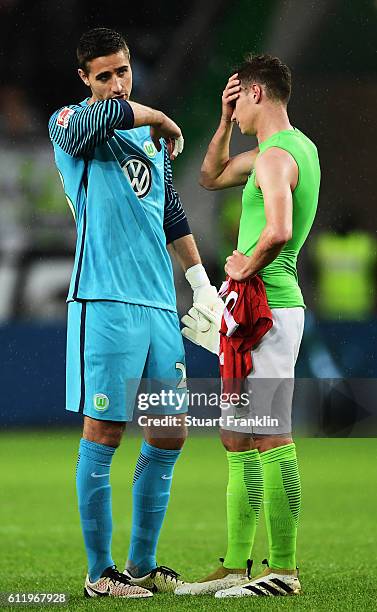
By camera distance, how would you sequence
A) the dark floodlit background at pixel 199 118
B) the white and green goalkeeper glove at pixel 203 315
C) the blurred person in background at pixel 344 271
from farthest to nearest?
the dark floodlit background at pixel 199 118 < the blurred person in background at pixel 344 271 < the white and green goalkeeper glove at pixel 203 315

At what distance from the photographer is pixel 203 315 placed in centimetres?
397

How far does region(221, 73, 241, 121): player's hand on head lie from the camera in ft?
12.0

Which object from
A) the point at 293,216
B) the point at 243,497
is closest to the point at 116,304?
the point at 293,216

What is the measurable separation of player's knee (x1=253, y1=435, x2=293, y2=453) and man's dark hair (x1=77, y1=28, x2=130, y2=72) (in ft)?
4.43

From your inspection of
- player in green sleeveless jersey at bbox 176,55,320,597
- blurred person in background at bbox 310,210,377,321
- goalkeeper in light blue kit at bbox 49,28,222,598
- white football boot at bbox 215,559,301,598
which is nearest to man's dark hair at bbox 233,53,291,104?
player in green sleeveless jersey at bbox 176,55,320,597

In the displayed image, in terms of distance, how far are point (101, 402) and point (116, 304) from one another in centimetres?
32

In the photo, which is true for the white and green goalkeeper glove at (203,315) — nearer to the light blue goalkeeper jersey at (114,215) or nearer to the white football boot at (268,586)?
the light blue goalkeeper jersey at (114,215)

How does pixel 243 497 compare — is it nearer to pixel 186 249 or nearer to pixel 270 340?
pixel 270 340

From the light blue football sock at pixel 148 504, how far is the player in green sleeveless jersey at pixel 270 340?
0.18 m

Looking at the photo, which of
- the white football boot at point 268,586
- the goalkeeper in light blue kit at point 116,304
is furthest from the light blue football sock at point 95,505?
the white football boot at point 268,586

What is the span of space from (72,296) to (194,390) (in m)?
Answer: 0.64

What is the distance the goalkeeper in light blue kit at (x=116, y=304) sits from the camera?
11.9 ft

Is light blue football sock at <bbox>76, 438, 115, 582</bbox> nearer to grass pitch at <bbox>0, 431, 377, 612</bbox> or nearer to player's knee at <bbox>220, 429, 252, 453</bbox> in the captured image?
grass pitch at <bbox>0, 431, 377, 612</bbox>

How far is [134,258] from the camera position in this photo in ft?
12.2
